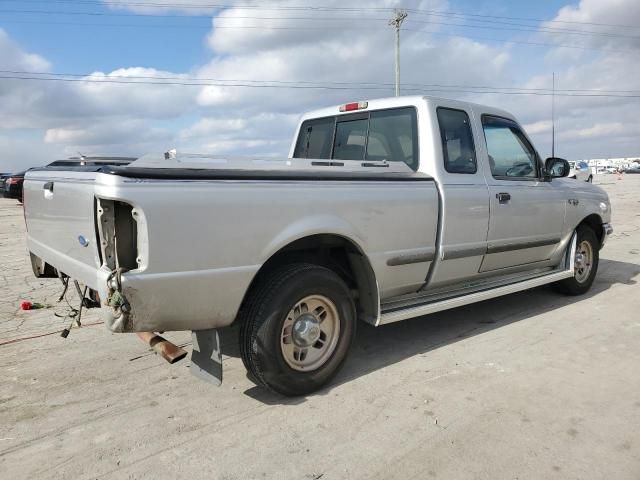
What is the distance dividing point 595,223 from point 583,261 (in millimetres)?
521

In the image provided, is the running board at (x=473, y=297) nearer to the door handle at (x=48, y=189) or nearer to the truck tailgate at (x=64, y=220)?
the truck tailgate at (x=64, y=220)

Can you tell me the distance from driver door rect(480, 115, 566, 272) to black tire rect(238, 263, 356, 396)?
195 cm

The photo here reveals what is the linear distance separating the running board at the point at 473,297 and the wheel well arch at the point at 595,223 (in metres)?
0.44

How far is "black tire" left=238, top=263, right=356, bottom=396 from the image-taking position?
321 centimetres

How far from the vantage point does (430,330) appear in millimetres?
4871

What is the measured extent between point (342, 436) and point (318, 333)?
0.75 m

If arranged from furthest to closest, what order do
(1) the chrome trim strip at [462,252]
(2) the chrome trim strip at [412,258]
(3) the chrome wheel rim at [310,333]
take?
(1) the chrome trim strip at [462,252] < (2) the chrome trim strip at [412,258] < (3) the chrome wheel rim at [310,333]

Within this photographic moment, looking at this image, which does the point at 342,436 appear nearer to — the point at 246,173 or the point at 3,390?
the point at 246,173

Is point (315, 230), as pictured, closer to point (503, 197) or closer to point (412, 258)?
point (412, 258)

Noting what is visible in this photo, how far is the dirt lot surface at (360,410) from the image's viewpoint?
270cm

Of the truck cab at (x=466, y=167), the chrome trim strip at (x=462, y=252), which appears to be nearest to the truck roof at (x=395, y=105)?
the truck cab at (x=466, y=167)

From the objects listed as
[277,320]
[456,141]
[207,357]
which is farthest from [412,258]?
[207,357]

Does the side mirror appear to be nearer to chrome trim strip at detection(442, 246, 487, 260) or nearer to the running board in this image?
the running board

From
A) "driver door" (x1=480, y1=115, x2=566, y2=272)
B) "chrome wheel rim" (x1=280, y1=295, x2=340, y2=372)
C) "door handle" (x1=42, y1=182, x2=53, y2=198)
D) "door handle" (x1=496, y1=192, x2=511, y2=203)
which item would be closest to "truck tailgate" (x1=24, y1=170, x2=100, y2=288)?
"door handle" (x1=42, y1=182, x2=53, y2=198)
